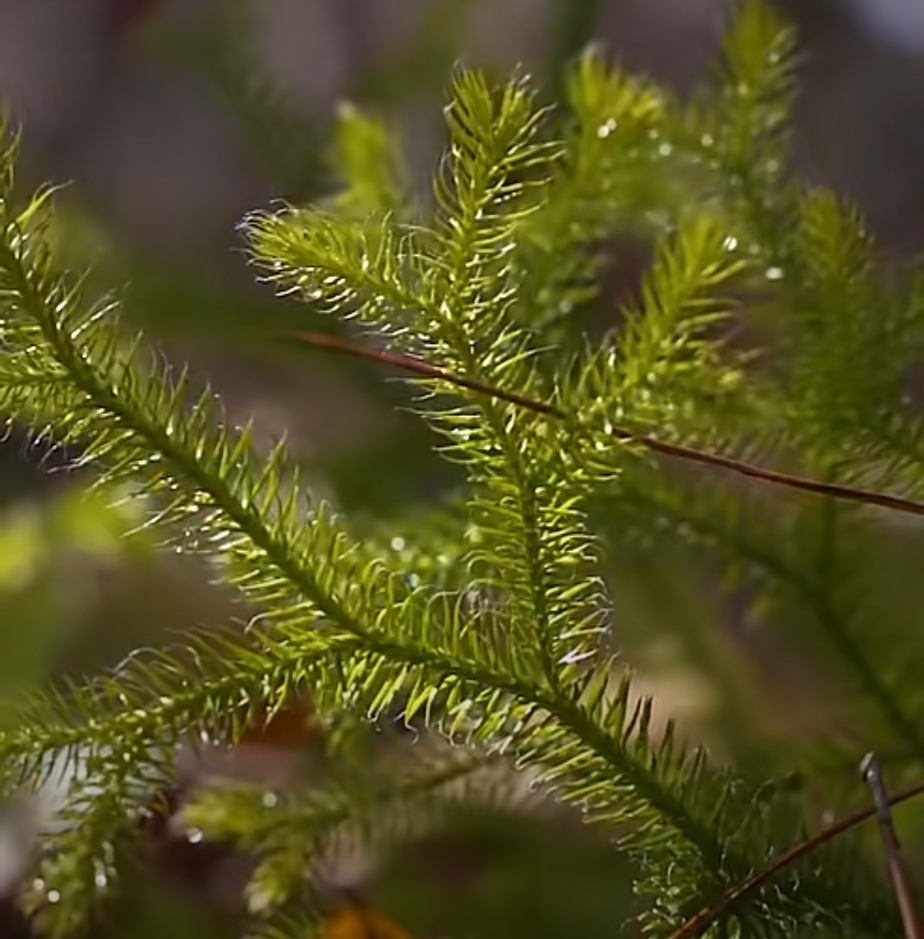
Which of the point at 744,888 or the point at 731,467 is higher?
the point at 731,467

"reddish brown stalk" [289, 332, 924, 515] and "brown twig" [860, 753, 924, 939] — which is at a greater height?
"reddish brown stalk" [289, 332, 924, 515]

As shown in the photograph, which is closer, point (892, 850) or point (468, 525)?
point (892, 850)

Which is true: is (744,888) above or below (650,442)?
below

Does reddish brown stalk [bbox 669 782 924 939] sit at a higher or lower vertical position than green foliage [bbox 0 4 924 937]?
lower

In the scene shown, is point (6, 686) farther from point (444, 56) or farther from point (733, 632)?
point (444, 56)

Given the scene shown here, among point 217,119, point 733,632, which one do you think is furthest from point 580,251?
point 217,119

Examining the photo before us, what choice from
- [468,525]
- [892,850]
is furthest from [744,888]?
[468,525]

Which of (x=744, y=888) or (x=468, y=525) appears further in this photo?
(x=468, y=525)

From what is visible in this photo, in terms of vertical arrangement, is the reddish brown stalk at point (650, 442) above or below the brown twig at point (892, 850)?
above

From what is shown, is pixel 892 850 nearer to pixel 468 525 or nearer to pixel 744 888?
pixel 744 888

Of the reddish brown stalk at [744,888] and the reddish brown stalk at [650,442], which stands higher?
the reddish brown stalk at [650,442]

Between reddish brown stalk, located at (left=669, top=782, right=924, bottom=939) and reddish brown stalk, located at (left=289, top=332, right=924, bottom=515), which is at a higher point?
reddish brown stalk, located at (left=289, top=332, right=924, bottom=515)

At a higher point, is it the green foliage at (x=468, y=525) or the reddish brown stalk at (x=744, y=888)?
the green foliage at (x=468, y=525)
